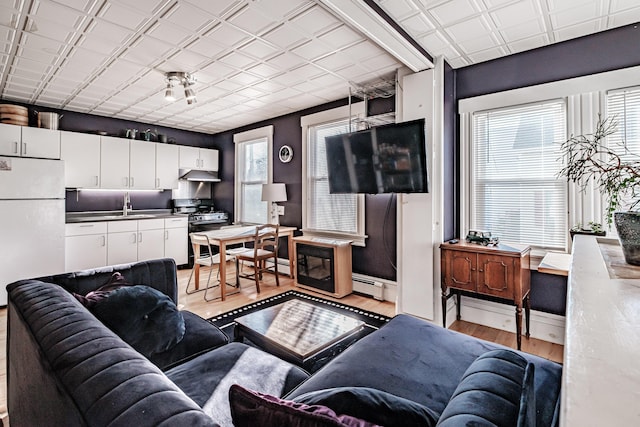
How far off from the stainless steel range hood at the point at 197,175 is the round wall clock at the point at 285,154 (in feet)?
5.76

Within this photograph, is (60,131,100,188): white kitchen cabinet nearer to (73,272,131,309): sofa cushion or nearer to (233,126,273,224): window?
(233,126,273,224): window

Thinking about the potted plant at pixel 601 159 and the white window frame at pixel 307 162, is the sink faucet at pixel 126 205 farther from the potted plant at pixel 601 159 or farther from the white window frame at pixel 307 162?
the potted plant at pixel 601 159

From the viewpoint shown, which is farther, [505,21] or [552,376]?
[505,21]

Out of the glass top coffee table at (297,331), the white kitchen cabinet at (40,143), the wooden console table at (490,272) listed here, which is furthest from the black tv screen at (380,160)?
the white kitchen cabinet at (40,143)

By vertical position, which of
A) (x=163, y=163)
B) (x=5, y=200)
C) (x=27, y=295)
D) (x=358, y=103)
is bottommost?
(x=27, y=295)

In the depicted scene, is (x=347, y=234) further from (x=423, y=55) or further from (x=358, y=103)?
(x=423, y=55)

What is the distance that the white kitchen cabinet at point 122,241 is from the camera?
461cm

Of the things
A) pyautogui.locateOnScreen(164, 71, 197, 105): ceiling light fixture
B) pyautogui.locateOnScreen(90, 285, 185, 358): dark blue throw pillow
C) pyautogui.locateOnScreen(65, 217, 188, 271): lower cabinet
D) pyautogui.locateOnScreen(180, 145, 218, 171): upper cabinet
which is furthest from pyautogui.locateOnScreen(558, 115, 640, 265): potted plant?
pyautogui.locateOnScreen(180, 145, 218, 171): upper cabinet

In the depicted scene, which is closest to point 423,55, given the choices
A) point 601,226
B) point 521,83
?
point 521,83

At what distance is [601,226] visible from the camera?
2494mm

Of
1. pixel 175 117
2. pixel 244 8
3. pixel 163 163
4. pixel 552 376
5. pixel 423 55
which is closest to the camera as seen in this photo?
pixel 552 376

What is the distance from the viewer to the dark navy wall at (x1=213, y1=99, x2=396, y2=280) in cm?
384

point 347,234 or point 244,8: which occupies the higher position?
point 244,8

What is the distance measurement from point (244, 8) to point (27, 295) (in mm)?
2146
